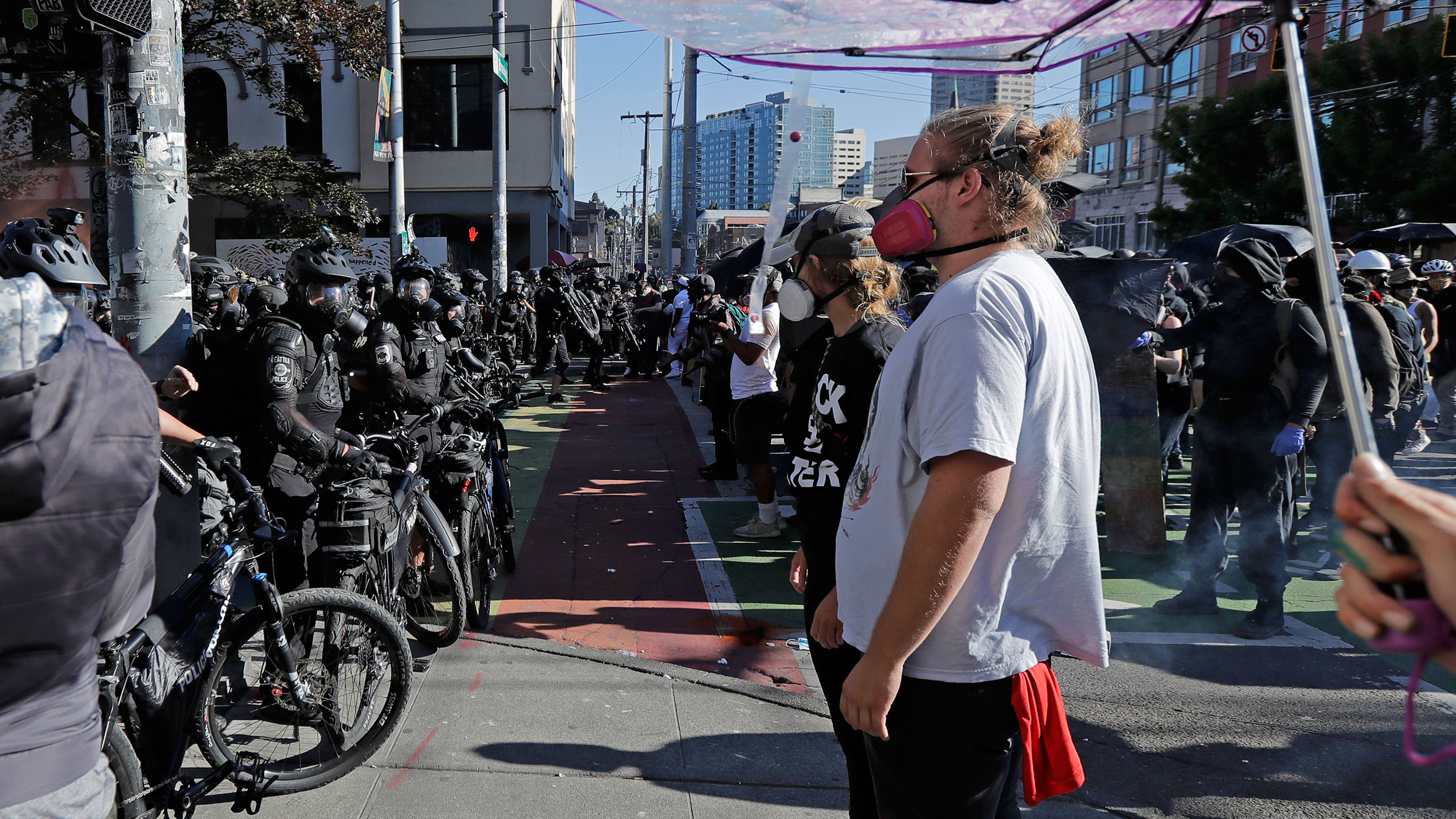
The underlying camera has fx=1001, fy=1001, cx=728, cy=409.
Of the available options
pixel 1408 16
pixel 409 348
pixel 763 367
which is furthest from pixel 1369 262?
pixel 1408 16

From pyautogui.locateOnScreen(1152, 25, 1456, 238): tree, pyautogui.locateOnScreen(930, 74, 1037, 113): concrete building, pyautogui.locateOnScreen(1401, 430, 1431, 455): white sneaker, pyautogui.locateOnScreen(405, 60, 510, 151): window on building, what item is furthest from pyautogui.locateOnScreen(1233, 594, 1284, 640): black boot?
pyautogui.locateOnScreen(405, 60, 510, 151): window on building

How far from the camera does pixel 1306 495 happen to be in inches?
350

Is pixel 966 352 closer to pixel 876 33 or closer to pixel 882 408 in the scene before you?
pixel 882 408

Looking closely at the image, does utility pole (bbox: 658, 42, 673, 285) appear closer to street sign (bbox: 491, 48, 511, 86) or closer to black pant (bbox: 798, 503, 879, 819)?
street sign (bbox: 491, 48, 511, 86)

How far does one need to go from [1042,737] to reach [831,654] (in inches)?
30.5

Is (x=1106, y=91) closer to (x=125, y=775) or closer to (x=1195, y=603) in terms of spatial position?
(x=1195, y=603)

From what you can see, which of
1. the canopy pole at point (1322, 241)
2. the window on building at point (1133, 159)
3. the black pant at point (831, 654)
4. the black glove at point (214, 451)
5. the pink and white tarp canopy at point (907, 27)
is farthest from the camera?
the window on building at point (1133, 159)

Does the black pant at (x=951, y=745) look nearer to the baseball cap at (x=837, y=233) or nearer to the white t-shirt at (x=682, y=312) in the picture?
the baseball cap at (x=837, y=233)

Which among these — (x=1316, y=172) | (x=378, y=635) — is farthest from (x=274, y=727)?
(x=1316, y=172)

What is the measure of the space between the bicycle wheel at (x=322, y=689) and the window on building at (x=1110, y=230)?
147 ft

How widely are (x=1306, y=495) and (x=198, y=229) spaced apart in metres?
28.3

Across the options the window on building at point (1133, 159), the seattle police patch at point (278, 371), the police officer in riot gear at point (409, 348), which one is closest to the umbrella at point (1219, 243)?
the police officer in riot gear at point (409, 348)

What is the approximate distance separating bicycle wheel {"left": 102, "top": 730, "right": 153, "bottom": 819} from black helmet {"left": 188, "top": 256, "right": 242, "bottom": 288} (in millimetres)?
7529

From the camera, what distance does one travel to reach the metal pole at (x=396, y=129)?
Answer: 694 inches
